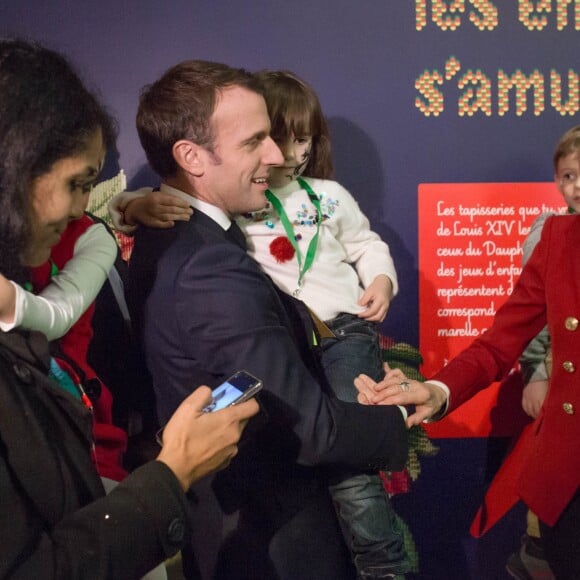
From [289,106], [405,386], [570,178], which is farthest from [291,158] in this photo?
[570,178]

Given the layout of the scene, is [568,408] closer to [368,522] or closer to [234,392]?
[368,522]

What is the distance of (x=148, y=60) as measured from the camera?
2518 millimetres

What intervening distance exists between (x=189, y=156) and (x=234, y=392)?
2.27 ft

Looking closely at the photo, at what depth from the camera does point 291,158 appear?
7.25ft

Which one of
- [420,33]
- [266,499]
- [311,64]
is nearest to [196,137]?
[266,499]

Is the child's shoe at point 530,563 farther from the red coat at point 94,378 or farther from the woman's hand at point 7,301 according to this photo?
the woman's hand at point 7,301

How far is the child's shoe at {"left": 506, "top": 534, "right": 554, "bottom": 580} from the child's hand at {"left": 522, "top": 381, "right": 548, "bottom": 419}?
1.52 feet

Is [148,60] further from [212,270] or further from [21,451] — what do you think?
[21,451]

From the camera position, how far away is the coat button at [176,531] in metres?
1.05

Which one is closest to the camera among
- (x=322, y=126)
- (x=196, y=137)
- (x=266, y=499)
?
(x=266, y=499)

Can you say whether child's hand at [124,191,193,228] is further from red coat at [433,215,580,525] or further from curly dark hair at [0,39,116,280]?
red coat at [433,215,580,525]

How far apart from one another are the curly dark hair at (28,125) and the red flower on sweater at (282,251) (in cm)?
107

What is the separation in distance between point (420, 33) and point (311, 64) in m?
0.42

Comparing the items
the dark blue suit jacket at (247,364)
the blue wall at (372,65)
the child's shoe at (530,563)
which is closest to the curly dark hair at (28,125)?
the dark blue suit jacket at (247,364)
